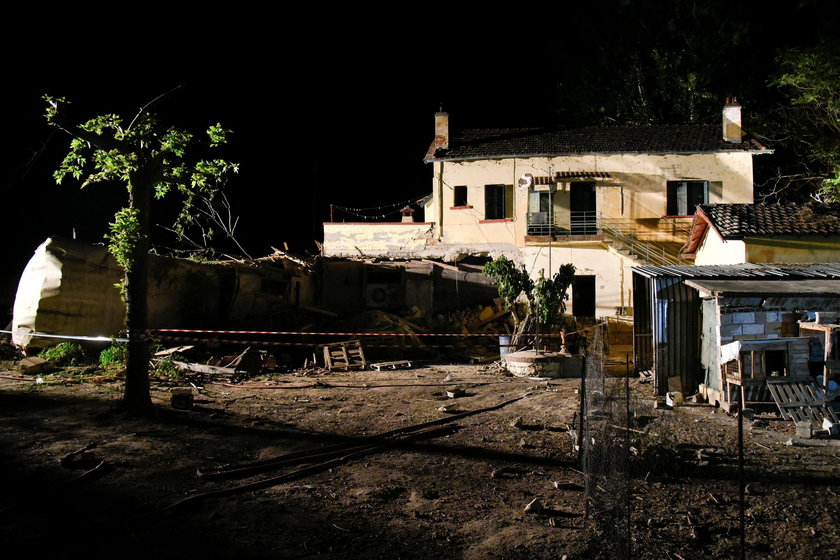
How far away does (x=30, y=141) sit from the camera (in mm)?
20016

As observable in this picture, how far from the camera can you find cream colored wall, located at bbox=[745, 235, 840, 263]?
1520 centimetres

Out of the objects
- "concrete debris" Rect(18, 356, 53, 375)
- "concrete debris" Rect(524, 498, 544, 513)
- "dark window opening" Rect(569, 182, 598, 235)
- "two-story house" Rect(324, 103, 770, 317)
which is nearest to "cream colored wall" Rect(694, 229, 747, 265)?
"two-story house" Rect(324, 103, 770, 317)

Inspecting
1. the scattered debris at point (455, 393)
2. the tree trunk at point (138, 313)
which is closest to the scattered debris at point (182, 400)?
the tree trunk at point (138, 313)

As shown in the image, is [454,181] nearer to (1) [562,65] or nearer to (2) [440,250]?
(2) [440,250]

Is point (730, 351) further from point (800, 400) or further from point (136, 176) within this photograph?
point (136, 176)

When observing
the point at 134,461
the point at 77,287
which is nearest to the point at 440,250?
the point at 77,287

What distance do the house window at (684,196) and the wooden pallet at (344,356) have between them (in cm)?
1465

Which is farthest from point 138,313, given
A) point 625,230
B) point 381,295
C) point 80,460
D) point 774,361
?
point 625,230

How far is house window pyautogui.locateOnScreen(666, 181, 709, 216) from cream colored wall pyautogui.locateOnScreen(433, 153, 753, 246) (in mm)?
276

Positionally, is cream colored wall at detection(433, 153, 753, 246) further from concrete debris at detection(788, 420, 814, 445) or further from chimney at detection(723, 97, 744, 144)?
concrete debris at detection(788, 420, 814, 445)

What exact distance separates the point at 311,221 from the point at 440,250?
51.1 feet

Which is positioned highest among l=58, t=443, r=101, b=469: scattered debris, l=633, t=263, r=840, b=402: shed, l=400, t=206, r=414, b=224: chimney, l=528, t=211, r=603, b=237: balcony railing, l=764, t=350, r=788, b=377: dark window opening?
l=400, t=206, r=414, b=224: chimney

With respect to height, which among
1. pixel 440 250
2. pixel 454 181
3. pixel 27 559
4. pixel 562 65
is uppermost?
pixel 562 65

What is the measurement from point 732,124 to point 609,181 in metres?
5.74
